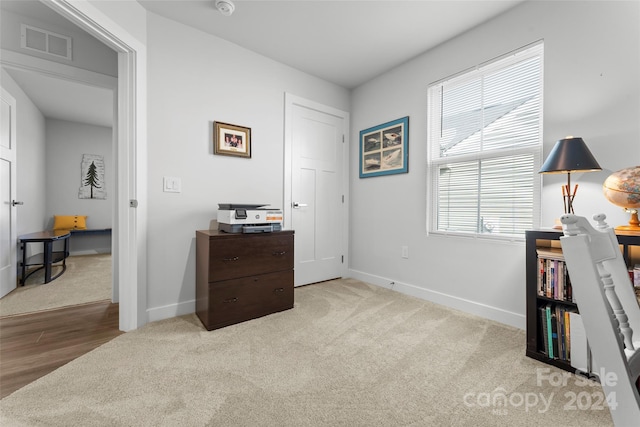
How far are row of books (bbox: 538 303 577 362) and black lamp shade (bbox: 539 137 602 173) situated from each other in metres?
0.81

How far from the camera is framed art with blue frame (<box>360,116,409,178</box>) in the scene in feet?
9.89

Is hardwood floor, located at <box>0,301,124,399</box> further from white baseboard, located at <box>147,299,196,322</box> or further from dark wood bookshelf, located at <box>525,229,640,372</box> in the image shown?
dark wood bookshelf, located at <box>525,229,640,372</box>

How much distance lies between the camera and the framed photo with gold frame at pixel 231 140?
260cm

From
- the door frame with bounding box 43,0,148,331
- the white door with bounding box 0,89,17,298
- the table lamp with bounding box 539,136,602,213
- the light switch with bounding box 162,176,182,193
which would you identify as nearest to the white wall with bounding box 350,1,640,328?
the table lamp with bounding box 539,136,602,213

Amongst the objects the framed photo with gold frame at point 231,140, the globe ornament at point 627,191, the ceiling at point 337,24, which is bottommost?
the globe ornament at point 627,191

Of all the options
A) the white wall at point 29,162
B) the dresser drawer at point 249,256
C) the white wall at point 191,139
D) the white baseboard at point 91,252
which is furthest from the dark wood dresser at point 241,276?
the white baseboard at point 91,252

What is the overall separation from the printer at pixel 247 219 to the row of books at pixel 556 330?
6.41ft

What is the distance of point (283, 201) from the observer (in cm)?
311

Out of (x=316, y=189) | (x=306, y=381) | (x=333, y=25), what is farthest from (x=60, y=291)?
(x=333, y=25)

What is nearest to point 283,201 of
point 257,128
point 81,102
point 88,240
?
point 257,128

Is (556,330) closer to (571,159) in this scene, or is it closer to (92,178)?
(571,159)

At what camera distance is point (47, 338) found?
77.3 inches

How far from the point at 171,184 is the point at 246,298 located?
3.74 feet

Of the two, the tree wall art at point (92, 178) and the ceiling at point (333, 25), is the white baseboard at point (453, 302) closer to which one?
the ceiling at point (333, 25)
